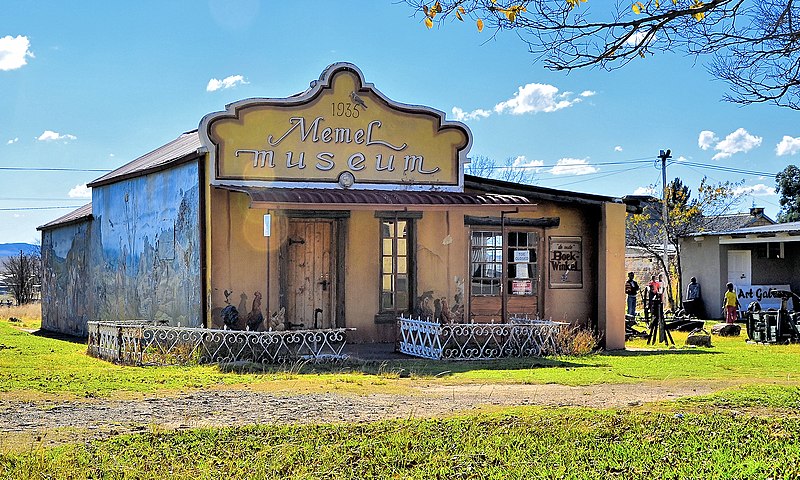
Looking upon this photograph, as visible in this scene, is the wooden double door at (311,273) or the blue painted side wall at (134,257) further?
the blue painted side wall at (134,257)

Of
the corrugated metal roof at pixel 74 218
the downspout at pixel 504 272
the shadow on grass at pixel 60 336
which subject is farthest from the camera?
the corrugated metal roof at pixel 74 218

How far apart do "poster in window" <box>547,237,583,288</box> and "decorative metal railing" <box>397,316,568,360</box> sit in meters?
1.88

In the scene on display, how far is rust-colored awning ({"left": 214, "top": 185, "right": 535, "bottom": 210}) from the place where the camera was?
15.2 m

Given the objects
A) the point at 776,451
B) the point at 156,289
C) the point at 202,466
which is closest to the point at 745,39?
the point at 776,451

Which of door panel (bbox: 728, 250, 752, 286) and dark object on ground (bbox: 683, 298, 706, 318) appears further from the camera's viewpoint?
dark object on ground (bbox: 683, 298, 706, 318)

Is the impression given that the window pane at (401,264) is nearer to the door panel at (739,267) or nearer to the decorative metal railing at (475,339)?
the decorative metal railing at (475,339)

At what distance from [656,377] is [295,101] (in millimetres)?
7560

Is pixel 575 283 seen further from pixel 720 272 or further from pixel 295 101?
pixel 720 272

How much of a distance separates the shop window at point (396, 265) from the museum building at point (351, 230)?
0.08 ft

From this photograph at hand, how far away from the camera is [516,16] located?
845cm

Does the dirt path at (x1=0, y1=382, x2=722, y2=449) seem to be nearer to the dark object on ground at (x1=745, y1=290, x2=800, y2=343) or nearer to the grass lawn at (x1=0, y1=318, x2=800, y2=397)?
the grass lawn at (x1=0, y1=318, x2=800, y2=397)

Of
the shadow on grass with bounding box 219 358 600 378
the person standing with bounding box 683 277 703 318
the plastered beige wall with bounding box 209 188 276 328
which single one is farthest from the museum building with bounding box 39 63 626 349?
the person standing with bounding box 683 277 703 318

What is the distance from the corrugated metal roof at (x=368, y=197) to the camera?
15.2 metres

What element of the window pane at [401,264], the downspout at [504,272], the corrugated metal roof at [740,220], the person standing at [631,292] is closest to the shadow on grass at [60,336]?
the window pane at [401,264]
